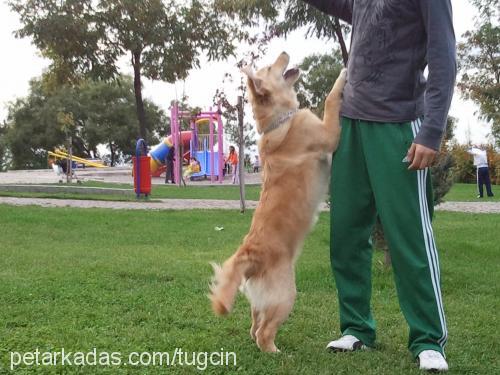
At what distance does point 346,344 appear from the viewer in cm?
339

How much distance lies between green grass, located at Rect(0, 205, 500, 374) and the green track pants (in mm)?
319

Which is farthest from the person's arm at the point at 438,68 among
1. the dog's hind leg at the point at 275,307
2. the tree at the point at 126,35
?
the tree at the point at 126,35

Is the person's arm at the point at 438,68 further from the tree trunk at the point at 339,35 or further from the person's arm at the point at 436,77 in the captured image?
the tree trunk at the point at 339,35

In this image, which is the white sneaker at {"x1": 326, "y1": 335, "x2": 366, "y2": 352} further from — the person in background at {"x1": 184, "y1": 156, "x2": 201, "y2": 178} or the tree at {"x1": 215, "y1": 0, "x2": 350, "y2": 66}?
the person in background at {"x1": 184, "y1": 156, "x2": 201, "y2": 178}

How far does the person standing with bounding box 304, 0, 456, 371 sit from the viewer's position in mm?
2951

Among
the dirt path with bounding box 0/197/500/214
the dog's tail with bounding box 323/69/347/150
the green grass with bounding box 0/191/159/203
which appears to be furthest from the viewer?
the green grass with bounding box 0/191/159/203

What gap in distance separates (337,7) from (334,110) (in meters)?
0.66

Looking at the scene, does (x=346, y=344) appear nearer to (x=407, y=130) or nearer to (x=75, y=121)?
(x=407, y=130)

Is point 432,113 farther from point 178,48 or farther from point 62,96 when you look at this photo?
point 62,96

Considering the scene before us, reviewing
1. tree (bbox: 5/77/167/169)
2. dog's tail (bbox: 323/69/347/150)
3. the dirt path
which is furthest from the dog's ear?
tree (bbox: 5/77/167/169)

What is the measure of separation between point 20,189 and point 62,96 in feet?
119

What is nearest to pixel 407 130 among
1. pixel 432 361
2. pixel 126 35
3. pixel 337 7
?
pixel 337 7

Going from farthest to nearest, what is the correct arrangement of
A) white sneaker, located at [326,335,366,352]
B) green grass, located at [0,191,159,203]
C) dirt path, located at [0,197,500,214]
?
green grass, located at [0,191,159,203], dirt path, located at [0,197,500,214], white sneaker, located at [326,335,366,352]

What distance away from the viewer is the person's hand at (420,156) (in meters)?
2.93
